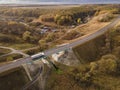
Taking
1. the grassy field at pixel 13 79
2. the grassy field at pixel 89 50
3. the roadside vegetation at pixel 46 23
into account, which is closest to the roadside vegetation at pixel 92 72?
the grassy field at pixel 89 50

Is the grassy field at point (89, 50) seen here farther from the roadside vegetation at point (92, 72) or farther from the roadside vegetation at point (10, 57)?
the roadside vegetation at point (10, 57)

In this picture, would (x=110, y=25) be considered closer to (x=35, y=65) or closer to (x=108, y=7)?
(x=108, y=7)

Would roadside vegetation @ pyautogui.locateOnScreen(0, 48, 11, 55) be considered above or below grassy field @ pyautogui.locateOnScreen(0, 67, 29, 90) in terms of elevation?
above

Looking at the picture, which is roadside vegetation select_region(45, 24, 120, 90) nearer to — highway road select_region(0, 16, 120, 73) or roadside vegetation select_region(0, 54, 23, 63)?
highway road select_region(0, 16, 120, 73)

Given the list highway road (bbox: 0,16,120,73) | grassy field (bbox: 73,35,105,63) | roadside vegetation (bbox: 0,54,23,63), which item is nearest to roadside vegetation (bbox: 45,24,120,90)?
grassy field (bbox: 73,35,105,63)

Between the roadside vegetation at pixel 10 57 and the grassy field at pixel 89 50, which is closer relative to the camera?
the roadside vegetation at pixel 10 57

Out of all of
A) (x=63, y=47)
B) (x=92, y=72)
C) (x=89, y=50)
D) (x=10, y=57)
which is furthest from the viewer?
(x=89, y=50)

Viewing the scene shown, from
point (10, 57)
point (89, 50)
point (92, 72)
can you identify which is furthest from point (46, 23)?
point (92, 72)

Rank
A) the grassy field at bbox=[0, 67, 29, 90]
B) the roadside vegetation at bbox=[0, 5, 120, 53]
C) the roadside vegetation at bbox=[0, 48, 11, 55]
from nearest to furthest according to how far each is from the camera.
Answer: the grassy field at bbox=[0, 67, 29, 90]
the roadside vegetation at bbox=[0, 48, 11, 55]
the roadside vegetation at bbox=[0, 5, 120, 53]

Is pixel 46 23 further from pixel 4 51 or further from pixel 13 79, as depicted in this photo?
pixel 13 79
